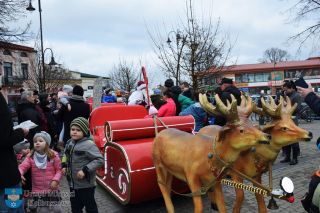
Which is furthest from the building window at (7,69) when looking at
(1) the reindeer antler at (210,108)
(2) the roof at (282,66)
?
(1) the reindeer antler at (210,108)

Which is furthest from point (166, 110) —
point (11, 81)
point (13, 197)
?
point (11, 81)

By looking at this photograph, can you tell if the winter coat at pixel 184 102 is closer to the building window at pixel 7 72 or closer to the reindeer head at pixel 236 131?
the reindeer head at pixel 236 131

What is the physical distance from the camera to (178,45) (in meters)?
15.1

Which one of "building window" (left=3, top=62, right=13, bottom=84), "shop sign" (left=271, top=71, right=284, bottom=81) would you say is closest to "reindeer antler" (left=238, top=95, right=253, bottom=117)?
"building window" (left=3, top=62, right=13, bottom=84)

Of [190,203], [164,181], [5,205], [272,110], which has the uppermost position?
[272,110]

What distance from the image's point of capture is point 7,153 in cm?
292

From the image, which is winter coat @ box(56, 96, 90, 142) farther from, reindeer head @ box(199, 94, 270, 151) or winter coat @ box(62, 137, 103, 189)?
reindeer head @ box(199, 94, 270, 151)

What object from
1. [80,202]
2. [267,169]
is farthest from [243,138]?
[80,202]

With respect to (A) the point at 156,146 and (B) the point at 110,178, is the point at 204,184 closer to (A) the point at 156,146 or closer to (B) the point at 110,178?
(A) the point at 156,146

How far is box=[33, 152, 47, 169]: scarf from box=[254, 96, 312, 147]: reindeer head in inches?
107

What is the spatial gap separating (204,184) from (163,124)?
1.66 meters

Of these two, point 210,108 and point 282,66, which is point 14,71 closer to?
point 282,66

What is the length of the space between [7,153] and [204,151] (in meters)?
2.00

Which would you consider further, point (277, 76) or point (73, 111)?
point (277, 76)
